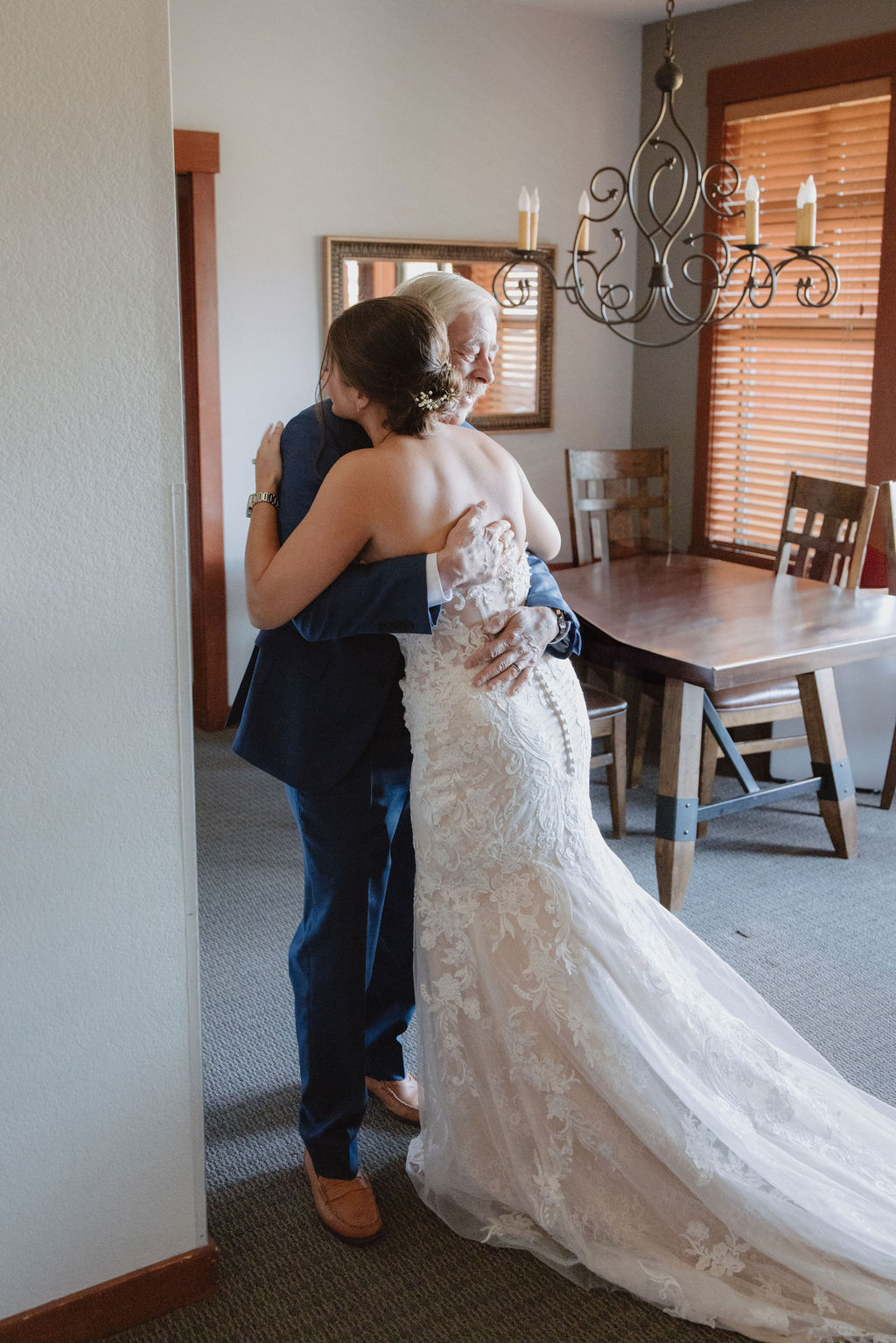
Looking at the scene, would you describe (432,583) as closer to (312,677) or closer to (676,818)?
(312,677)

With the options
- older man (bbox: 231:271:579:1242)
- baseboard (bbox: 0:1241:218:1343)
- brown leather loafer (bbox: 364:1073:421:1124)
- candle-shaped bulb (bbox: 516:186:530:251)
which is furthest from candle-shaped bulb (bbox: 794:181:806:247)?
baseboard (bbox: 0:1241:218:1343)

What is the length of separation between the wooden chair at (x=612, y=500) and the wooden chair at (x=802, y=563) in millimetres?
549

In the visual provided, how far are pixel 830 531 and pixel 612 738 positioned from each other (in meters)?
1.05

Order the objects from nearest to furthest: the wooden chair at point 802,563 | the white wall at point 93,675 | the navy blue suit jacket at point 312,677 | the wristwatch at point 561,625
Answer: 1. the white wall at point 93,675
2. the navy blue suit jacket at point 312,677
3. the wristwatch at point 561,625
4. the wooden chair at point 802,563

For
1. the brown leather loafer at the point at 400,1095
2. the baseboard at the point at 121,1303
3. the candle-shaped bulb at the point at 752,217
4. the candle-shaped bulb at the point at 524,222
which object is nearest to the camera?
the baseboard at the point at 121,1303

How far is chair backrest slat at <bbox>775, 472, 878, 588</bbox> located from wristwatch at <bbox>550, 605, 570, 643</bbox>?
6.74ft

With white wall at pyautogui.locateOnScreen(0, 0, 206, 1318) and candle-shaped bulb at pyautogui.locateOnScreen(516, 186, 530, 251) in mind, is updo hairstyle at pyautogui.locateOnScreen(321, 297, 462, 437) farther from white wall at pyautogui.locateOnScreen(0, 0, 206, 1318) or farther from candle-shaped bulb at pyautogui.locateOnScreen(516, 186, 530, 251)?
candle-shaped bulb at pyautogui.locateOnScreen(516, 186, 530, 251)

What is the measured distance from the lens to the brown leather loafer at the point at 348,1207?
202cm

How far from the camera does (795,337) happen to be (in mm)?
4742

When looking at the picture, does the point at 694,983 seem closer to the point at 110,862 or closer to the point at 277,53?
the point at 110,862

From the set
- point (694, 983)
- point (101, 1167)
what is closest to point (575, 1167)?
point (694, 983)

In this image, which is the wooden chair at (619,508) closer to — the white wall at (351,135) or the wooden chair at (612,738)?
the wooden chair at (612,738)

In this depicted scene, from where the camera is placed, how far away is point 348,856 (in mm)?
1939

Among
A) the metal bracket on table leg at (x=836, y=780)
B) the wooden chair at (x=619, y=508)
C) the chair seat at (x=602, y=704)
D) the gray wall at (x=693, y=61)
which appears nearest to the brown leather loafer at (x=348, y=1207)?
the chair seat at (x=602, y=704)
